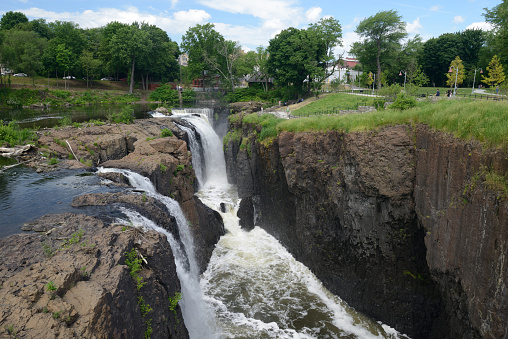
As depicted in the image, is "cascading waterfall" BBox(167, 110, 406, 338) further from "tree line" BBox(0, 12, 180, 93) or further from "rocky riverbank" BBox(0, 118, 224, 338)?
"tree line" BBox(0, 12, 180, 93)

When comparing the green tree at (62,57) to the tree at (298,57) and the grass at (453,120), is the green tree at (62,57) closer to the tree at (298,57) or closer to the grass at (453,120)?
the tree at (298,57)

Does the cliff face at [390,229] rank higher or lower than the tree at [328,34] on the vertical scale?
lower

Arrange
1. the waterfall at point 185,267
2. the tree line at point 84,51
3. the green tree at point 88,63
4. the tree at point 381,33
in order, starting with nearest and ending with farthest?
the waterfall at point 185,267, the tree at point 381,33, the tree line at point 84,51, the green tree at point 88,63

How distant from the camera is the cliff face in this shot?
35.0ft

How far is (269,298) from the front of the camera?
53.5ft

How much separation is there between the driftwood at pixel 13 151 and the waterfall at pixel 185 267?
240 inches

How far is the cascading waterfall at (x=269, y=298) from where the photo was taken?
1429 centimetres

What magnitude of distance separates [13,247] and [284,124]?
15.9 meters

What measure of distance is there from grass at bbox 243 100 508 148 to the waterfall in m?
9.00

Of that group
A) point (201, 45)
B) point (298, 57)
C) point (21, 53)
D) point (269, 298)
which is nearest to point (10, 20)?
point (21, 53)

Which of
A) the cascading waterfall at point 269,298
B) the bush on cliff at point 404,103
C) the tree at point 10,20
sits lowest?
the cascading waterfall at point 269,298

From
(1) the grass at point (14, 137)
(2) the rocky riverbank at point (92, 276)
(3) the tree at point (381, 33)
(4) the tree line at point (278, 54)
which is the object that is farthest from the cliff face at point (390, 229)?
(3) the tree at point (381, 33)

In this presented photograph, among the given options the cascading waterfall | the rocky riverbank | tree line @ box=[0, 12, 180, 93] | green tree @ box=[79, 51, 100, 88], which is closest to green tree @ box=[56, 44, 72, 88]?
tree line @ box=[0, 12, 180, 93]

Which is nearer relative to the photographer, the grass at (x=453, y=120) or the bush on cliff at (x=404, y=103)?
the grass at (x=453, y=120)
